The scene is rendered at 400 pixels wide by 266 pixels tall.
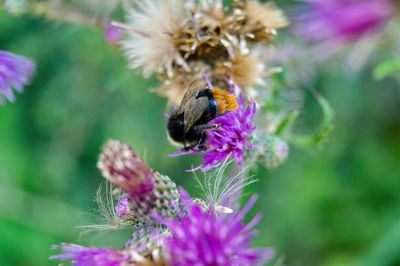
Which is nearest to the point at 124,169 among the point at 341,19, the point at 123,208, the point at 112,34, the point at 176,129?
the point at 123,208

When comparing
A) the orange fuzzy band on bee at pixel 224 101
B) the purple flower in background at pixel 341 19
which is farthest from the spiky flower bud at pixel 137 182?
the purple flower in background at pixel 341 19

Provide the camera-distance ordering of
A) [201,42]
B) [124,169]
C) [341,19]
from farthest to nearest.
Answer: [341,19], [201,42], [124,169]

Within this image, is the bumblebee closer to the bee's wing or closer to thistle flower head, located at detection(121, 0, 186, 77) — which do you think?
the bee's wing

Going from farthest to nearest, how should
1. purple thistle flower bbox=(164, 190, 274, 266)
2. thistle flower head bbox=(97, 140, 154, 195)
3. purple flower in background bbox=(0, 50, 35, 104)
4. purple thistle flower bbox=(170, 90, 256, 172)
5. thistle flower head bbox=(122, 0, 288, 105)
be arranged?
purple flower in background bbox=(0, 50, 35, 104), thistle flower head bbox=(122, 0, 288, 105), purple thistle flower bbox=(170, 90, 256, 172), thistle flower head bbox=(97, 140, 154, 195), purple thistle flower bbox=(164, 190, 274, 266)

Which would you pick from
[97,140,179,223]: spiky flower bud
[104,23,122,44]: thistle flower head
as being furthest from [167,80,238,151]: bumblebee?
[104,23,122,44]: thistle flower head

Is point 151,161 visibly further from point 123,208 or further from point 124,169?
point 124,169

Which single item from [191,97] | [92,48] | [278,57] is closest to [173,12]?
[191,97]

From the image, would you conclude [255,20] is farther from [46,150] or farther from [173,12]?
[46,150]
